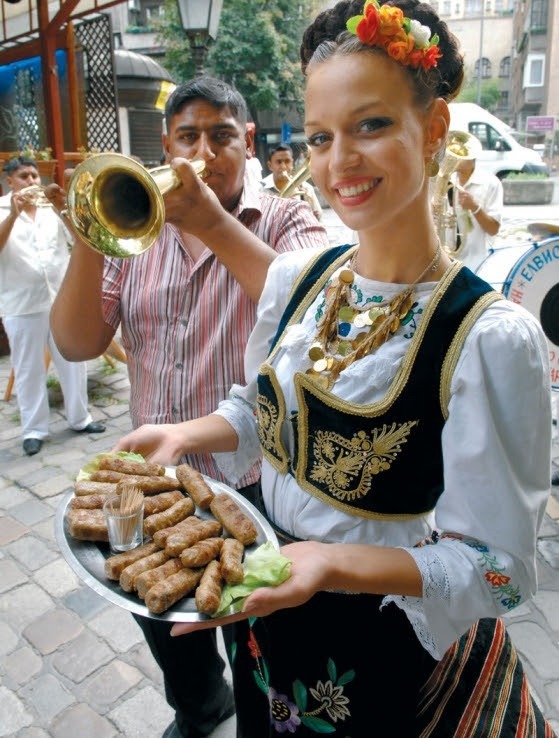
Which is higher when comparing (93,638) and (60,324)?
(60,324)

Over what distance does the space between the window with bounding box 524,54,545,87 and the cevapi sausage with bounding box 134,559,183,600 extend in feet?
165

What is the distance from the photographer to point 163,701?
268 centimetres

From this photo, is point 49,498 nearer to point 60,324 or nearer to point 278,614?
point 60,324

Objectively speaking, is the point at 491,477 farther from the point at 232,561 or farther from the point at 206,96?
the point at 206,96

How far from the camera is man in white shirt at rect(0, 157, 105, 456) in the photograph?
5.27m

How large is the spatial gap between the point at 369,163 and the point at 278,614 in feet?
3.40

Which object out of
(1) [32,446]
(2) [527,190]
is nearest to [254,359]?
(1) [32,446]

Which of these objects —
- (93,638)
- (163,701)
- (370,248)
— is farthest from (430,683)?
(93,638)

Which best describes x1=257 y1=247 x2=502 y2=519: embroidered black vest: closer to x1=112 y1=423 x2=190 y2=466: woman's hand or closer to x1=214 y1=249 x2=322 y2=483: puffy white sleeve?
x1=214 y1=249 x2=322 y2=483: puffy white sleeve

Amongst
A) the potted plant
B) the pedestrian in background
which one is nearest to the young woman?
the pedestrian in background

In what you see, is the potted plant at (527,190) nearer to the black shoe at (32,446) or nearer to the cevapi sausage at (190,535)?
the black shoe at (32,446)

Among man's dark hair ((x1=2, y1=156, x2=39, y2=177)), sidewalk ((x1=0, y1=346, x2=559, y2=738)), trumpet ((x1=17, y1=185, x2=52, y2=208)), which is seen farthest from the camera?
man's dark hair ((x1=2, y1=156, x2=39, y2=177))

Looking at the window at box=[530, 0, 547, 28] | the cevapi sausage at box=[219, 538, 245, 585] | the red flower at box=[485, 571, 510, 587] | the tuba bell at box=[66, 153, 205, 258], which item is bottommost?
the cevapi sausage at box=[219, 538, 245, 585]

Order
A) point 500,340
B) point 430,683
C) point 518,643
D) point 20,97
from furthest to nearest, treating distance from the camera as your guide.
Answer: point 20,97 < point 518,643 < point 430,683 < point 500,340
